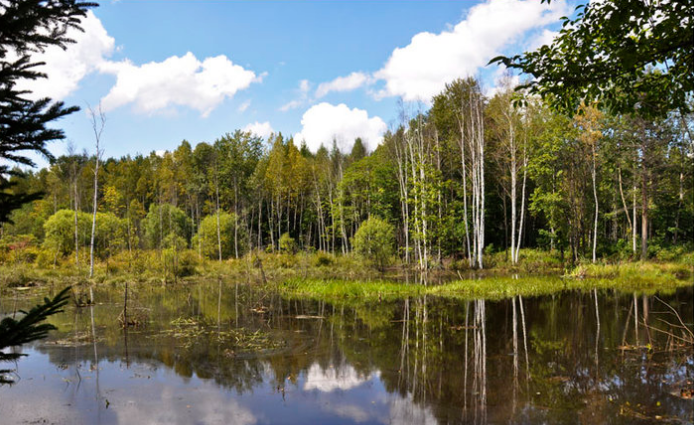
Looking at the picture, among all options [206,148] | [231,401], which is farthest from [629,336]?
[206,148]

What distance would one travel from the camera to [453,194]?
3709 cm

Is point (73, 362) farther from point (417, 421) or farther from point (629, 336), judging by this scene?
point (629, 336)

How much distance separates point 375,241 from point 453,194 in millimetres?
11646

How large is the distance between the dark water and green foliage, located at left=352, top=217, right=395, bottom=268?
14490 mm

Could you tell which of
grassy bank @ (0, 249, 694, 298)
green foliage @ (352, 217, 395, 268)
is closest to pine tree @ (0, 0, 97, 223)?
grassy bank @ (0, 249, 694, 298)

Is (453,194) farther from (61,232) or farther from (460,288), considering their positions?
(61,232)

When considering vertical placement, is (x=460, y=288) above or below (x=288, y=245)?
below

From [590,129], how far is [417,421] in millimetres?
29458

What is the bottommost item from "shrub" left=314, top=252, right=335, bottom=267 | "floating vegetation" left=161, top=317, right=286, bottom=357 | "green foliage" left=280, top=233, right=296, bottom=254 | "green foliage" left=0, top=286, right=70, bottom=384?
"floating vegetation" left=161, top=317, right=286, bottom=357

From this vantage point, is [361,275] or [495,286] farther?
[361,275]

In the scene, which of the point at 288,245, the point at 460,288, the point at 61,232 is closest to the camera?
the point at 460,288

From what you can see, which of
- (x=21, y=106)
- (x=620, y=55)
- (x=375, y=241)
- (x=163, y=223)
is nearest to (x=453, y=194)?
(x=375, y=241)

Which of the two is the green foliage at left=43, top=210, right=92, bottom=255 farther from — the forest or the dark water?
A: the dark water

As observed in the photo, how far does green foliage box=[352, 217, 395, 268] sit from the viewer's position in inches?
1121
